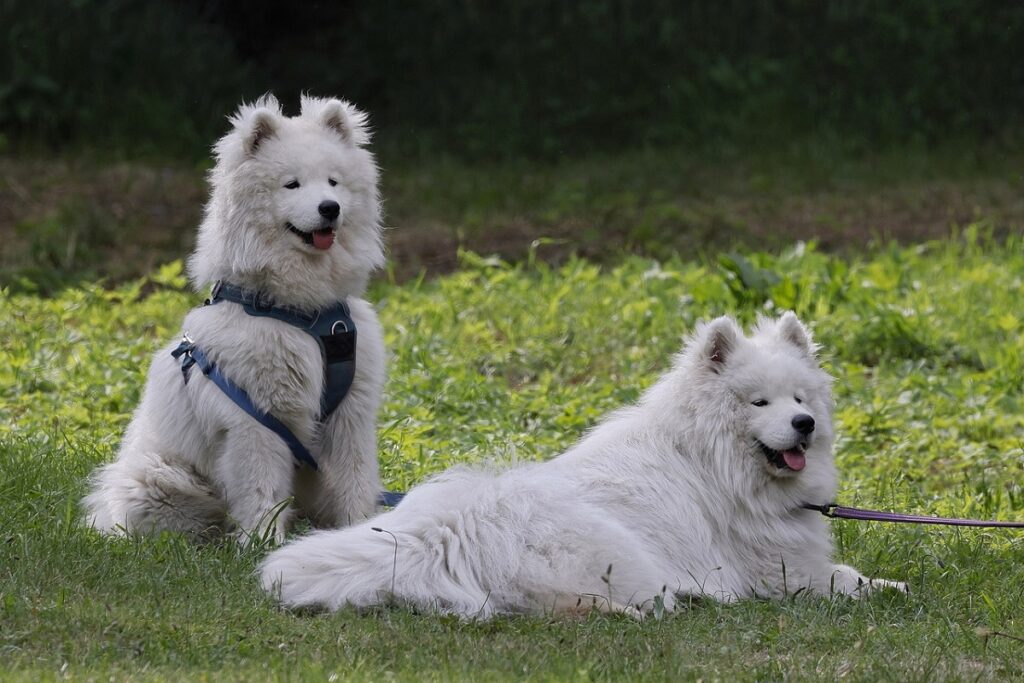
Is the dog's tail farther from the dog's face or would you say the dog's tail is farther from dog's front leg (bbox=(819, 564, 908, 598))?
dog's front leg (bbox=(819, 564, 908, 598))

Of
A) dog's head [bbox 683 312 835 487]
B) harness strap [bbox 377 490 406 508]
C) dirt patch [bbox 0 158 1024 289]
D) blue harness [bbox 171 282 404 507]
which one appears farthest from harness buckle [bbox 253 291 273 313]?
dirt patch [bbox 0 158 1024 289]

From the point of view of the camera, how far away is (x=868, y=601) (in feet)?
15.3

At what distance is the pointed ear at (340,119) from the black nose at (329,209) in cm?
34

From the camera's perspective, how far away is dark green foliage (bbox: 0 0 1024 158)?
1391cm

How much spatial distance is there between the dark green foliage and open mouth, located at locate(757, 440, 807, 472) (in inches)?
376

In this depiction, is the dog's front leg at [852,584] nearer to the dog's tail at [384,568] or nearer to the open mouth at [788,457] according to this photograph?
the open mouth at [788,457]

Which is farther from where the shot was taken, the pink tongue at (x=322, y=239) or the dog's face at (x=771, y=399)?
the pink tongue at (x=322, y=239)

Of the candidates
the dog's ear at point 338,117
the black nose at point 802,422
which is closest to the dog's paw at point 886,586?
the black nose at point 802,422

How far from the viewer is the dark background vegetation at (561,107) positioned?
39.4 ft

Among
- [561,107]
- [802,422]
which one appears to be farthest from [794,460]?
[561,107]

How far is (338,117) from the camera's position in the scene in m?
5.15

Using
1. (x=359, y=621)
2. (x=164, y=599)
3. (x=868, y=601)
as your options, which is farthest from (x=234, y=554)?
(x=868, y=601)

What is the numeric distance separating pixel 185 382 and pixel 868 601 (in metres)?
2.55

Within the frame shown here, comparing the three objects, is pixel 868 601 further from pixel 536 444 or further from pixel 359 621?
pixel 536 444
